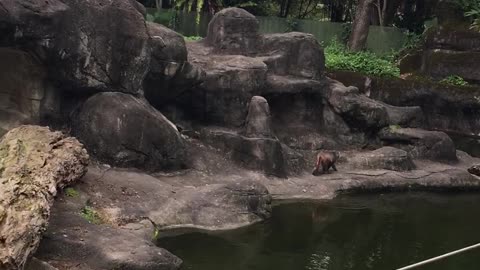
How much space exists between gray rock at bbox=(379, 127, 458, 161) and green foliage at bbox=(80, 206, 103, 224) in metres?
8.24

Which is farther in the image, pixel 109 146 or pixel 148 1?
pixel 148 1

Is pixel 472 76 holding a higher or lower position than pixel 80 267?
higher

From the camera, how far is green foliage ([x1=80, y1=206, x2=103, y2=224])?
294 inches

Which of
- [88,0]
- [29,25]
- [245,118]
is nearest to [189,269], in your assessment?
[29,25]

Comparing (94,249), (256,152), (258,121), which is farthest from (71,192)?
(258,121)

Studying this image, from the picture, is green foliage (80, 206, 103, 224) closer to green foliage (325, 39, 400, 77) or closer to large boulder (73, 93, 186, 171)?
large boulder (73, 93, 186, 171)

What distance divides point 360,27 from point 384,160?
9781mm

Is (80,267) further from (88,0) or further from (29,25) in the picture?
(88,0)

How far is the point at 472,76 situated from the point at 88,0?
13068mm

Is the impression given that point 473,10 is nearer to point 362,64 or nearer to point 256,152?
point 362,64

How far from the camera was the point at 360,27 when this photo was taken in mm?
21188

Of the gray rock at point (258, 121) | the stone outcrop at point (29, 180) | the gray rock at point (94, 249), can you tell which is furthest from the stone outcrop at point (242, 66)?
the gray rock at point (94, 249)

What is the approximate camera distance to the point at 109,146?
384 inches

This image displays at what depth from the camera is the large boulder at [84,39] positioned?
29.3 ft
